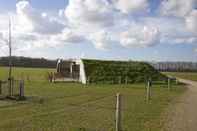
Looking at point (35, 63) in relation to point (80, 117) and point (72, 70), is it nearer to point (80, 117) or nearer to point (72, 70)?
point (72, 70)

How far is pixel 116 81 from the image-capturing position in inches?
1861

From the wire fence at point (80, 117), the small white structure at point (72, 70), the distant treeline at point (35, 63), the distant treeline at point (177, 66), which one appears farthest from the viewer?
the distant treeline at point (35, 63)

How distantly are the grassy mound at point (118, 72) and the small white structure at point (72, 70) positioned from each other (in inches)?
34.2

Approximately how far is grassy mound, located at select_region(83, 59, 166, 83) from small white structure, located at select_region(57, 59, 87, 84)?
0.87 metres

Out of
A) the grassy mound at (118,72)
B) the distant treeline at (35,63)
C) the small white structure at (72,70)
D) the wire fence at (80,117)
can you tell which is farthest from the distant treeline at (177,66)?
the wire fence at (80,117)

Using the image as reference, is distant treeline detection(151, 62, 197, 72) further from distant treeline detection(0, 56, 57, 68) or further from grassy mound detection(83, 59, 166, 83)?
grassy mound detection(83, 59, 166, 83)

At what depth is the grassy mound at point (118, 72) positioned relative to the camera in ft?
159

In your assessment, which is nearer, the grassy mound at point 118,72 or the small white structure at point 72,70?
the grassy mound at point 118,72

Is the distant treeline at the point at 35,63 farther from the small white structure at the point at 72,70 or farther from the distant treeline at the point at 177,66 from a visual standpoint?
the small white structure at the point at 72,70

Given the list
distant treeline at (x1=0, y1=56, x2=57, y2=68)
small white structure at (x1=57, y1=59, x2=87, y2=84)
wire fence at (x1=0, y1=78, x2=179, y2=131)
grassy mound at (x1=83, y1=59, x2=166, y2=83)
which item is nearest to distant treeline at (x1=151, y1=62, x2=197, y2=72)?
distant treeline at (x1=0, y1=56, x2=57, y2=68)

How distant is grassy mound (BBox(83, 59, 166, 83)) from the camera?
4846cm

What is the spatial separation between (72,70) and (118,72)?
900 cm

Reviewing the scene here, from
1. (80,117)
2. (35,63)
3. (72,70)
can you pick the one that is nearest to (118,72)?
(72,70)

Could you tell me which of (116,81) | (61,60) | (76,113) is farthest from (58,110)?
(61,60)
